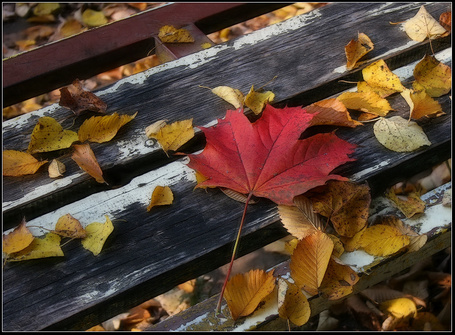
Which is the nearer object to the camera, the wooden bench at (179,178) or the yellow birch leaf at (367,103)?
the wooden bench at (179,178)

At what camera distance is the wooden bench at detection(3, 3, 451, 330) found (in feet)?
3.67

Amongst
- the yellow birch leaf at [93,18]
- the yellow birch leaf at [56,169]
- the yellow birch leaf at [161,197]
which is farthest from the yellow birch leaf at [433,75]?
the yellow birch leaf at [93,18]

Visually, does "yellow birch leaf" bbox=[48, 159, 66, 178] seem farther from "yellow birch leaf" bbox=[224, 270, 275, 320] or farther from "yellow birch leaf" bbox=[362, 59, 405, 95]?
"yellow birch leaf" bbox=[362, 59, 405, 95]

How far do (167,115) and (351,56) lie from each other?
584 millimetres

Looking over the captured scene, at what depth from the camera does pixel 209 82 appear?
59.1 inches

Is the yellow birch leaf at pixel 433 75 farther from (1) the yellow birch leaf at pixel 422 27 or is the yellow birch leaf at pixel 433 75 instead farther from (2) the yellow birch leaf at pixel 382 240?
(2) the yellow birch leaf at pixel 382 240

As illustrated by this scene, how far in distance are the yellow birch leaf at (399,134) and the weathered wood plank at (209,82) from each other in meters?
0.06

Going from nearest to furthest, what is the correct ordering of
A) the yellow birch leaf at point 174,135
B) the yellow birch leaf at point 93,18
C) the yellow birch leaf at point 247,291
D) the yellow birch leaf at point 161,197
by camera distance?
the yellow birch leaf at point 247,291, the yellow birch leaf at point 161,197, the yellow birch leaf at point 174,135, the yellow birch leaf at point 93,18

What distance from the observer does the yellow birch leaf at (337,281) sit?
3.71 feet

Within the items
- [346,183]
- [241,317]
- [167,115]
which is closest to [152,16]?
[167,115]

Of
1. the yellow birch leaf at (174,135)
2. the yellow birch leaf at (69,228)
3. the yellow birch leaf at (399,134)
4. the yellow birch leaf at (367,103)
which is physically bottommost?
the yellow birch leaf at (399,134)

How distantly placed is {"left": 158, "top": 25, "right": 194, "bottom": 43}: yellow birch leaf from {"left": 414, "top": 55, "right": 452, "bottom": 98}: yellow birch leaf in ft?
2.42

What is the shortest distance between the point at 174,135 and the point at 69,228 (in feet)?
1.19

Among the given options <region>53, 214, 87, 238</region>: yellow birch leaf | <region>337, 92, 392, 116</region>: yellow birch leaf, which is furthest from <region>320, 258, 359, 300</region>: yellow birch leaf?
<region>53, 214, 87, 238</region>: yellow birch leaf
